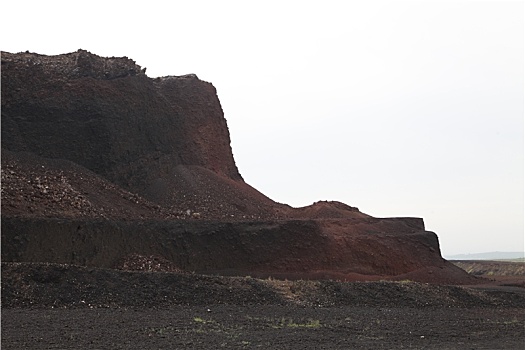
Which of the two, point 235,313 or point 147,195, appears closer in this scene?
point 235,313

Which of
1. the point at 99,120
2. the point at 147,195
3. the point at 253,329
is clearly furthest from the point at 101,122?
the point at 253,329

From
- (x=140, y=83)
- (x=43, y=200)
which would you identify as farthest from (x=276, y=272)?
(x=140, y=83)

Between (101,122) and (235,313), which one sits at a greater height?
(101,122)

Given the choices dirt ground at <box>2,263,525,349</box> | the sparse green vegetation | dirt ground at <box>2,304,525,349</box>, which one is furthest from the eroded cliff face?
the sparse green vegetation

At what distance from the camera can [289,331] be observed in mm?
16484

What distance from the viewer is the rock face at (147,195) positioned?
27516mm

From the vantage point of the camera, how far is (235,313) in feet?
63.6

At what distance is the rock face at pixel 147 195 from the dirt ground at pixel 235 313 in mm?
5219

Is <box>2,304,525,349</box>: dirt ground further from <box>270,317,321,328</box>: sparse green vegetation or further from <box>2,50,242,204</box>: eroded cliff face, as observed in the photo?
<box>2,50,242,204</box>: eroded cliff face

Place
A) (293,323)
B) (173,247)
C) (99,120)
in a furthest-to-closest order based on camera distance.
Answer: (99,120)
(173,247)
(293,323)

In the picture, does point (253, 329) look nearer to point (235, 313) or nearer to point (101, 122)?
point (235, 313)

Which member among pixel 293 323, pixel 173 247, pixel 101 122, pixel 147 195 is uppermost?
pixel 101 122

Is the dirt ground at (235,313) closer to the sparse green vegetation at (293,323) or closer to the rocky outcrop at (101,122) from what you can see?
the sparse green vegetation at (293,323)

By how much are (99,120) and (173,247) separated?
12074 mm
